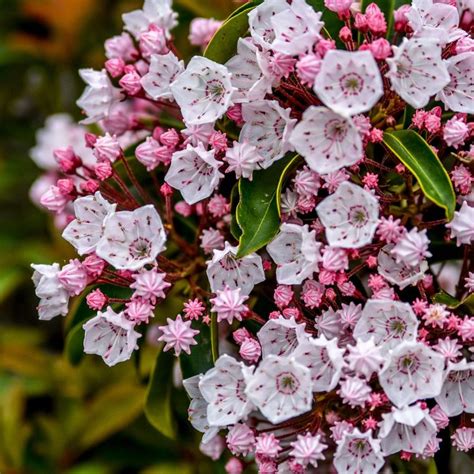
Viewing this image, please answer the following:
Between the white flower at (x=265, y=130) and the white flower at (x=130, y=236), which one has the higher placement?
the white flower at (x=265, y=130)

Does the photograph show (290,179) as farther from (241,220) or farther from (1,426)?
(1,426)

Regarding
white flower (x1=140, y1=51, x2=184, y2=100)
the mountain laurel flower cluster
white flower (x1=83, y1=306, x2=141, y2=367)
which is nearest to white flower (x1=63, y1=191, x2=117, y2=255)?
the mountain laurel flower cluster

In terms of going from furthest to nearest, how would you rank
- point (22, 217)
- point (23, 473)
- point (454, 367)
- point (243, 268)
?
point (22, 217)
point (23, 473)
point (243, 268)
point (454, 367)

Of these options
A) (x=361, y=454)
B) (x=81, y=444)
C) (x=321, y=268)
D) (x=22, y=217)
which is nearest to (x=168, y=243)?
(x=321, y=268)

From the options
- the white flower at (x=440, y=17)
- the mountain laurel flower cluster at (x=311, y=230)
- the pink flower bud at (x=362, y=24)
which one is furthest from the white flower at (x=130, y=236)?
the white flower at (x=440, y=17)

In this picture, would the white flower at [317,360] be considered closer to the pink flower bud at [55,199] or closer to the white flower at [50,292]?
the white flower at [50,292]

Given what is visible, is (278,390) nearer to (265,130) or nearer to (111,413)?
(265,130)

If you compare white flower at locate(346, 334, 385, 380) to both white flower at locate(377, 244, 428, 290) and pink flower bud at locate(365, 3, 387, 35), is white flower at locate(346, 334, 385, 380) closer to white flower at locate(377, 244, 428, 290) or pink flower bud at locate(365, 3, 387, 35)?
white flower at locate(377, 244, 428, 290)
